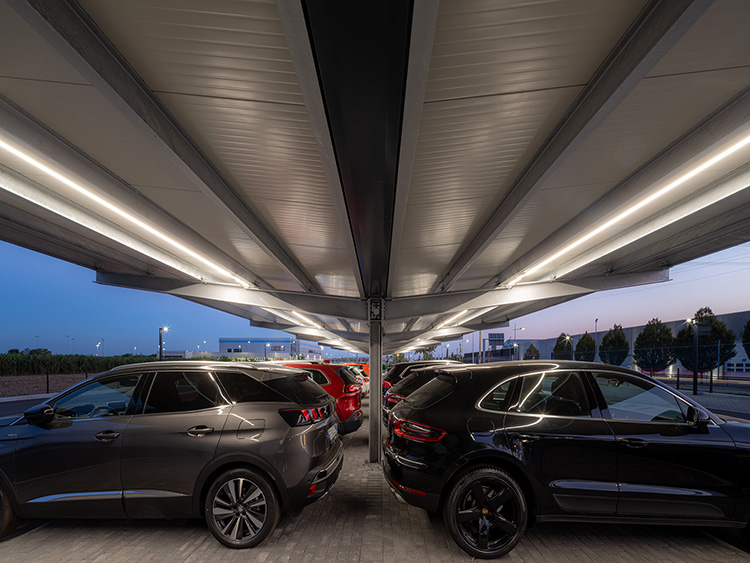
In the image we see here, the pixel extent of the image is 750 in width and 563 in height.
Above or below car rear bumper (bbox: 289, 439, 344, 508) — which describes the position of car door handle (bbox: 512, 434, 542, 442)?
above

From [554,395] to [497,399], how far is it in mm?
637

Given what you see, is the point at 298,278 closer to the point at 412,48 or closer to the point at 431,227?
the point at 431,227

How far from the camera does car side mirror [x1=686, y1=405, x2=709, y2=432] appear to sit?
13.5 ft

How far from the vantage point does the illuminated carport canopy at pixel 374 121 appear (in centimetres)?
240

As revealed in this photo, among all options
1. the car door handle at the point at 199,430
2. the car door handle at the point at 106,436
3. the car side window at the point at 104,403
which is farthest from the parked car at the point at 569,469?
the car side window at the point at 104,403

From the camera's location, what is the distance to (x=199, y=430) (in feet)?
13.9

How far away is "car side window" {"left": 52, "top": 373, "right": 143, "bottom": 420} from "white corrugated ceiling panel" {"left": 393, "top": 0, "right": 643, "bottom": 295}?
13.2 ft

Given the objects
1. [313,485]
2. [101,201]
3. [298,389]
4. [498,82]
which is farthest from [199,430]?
[498,82]

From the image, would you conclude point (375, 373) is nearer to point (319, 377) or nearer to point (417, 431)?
point (319, 377)

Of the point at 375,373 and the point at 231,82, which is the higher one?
the point at 231,82

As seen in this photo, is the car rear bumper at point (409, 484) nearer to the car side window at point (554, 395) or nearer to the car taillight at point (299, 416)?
the car taillight at point (299, 416)

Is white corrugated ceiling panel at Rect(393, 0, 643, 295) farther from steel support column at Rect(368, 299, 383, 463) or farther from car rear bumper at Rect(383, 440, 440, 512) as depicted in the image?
steel support column at Rect(368, 299, 383, 463)

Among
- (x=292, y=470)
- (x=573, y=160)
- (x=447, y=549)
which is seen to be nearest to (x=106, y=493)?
(x=292, y=470)

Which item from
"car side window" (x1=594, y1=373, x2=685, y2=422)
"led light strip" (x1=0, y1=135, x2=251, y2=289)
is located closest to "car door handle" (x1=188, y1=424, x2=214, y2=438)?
"led light strip" (x1=0, y1=135, x2=251, y2=289)
